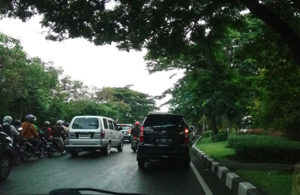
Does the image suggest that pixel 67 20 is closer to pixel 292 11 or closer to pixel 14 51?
pixel 292 11

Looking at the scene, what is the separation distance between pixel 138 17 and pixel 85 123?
834 centimetres

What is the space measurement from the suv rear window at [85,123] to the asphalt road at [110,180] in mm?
5007

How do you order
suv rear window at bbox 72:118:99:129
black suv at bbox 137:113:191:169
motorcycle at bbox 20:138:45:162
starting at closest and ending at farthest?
1. black suv at bbox 137:113:191:169
2. motorcycle at bbox 20:138:45:162
3. suv rear window at bbox 72:118:99:129

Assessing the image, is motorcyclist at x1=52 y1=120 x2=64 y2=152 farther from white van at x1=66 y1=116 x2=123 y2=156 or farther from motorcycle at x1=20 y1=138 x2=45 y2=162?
motorcycle at x1=20 y1=138 x2=45 y2=162

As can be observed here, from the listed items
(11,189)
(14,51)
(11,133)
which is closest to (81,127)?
(11,133)

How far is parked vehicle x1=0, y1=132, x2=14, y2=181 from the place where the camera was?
31.3 feet

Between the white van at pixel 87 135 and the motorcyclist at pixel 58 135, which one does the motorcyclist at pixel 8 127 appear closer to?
the white van at pixel 87 135

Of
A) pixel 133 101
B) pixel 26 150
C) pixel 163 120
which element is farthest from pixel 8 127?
pixel 133 101

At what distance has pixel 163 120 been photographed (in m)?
12.8

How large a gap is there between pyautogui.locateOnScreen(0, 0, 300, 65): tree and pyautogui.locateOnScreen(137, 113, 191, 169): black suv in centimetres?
242

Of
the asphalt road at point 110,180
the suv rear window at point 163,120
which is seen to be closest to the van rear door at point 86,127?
the asphalt road at point 110,180

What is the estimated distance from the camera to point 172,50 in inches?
480

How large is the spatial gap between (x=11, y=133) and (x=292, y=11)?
882cm

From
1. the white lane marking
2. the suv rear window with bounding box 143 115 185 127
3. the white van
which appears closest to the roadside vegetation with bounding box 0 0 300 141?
the suv rear window with bounding box 143 115 185 127
